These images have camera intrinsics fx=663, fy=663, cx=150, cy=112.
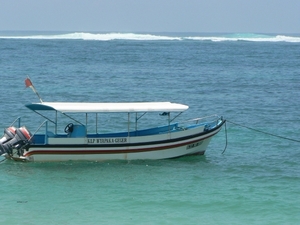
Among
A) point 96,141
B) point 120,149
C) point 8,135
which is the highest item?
point 8,135

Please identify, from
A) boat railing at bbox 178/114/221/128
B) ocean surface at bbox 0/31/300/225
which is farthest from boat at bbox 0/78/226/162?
boat railing at bbox 178/114/221/128

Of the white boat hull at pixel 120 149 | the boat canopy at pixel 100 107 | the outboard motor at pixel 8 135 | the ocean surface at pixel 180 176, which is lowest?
the ocean surface at pixel 180 176

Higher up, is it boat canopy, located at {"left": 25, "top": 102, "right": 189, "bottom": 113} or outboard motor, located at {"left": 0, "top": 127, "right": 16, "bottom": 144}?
boat canopy, located at {"left": 25, "top": 102, "right": 189, "bottom": 113}

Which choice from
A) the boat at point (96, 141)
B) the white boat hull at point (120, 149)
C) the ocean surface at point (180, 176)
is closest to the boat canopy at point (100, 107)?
the boat at point (96, 141)

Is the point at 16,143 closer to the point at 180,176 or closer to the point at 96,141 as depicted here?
the point at 96,141

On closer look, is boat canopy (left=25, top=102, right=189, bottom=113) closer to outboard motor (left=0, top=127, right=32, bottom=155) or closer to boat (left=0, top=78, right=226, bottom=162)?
boat (left=0, top=78, right=226, bottom=162)

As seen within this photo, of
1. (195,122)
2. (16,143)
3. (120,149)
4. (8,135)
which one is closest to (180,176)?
(120,149)

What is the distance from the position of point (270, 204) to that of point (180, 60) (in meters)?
47.7

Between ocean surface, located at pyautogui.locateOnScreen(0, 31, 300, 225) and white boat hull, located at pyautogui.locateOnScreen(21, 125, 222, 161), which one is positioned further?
white boat hull, located at pyautogui.locateOnScreen(21, 125, 222, 161)

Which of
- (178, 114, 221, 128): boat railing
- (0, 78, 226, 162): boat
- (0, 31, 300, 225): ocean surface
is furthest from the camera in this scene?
(178, 114, 221, 128): boat railing

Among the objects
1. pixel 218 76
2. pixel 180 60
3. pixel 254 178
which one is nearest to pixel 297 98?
pixel 218 76

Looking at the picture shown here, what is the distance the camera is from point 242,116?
30.0 meters

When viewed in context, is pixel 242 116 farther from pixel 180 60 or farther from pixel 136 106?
pixel 180 60

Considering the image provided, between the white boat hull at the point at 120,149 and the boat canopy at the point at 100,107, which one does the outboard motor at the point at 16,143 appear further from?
the boat canopy at the point at 100,107
